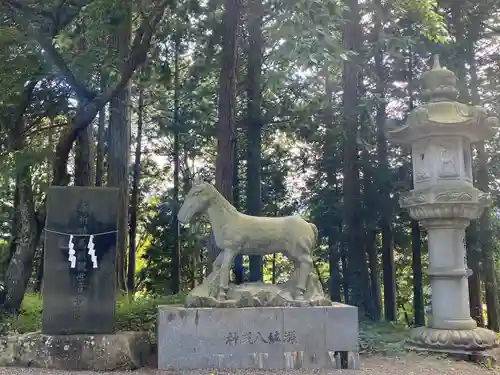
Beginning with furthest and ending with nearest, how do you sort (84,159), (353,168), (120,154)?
(353,168) → (120,154) → (84,159)

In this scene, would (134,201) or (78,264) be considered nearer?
(78,264)

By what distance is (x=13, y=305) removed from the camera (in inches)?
328

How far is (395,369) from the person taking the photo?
6.57m

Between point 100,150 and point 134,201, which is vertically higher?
point 100,150

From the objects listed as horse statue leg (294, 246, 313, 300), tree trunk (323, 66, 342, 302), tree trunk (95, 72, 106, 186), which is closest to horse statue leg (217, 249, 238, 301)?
horse statue leg (294, 246, 313, 300)

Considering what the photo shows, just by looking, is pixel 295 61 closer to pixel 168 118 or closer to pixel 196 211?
pixel 196 211

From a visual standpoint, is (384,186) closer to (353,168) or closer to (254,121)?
(353,168)

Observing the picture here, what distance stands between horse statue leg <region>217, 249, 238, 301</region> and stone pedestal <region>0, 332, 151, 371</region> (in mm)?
1352

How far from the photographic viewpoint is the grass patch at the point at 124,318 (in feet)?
24.2

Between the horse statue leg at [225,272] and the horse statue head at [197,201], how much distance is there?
0.65m

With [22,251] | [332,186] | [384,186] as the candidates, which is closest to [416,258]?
[384,186]

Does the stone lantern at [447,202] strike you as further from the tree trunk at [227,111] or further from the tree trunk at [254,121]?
the tree trunk at [254,121]

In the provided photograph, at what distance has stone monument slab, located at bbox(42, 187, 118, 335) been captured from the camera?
20.7 feet

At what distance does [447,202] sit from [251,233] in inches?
126
